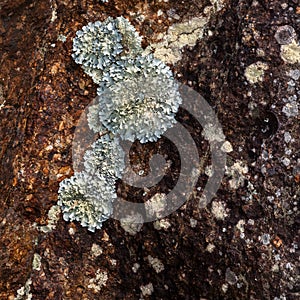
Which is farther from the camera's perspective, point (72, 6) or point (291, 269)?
point (72, 6)

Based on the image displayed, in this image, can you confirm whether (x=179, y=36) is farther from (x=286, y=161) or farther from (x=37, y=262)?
(x=37, y=262)

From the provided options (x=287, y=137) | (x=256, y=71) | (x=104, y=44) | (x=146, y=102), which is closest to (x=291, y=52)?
(x=256, y=71)

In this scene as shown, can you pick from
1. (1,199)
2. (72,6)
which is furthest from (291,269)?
(72,6)

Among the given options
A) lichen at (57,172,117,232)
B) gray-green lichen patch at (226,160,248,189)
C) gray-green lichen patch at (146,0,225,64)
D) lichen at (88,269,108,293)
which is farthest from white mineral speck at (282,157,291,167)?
lichen at (88,269,108,293)

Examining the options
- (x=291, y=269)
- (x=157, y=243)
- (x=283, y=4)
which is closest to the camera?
(x=291, y=269)

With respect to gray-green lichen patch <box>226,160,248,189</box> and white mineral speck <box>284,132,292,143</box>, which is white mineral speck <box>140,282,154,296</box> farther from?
white mineral speck <box>284,132,292,143</box>

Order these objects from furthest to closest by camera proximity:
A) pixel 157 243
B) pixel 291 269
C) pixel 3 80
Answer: pixel 3 80 → pixel 157 243 → pixel 291 269

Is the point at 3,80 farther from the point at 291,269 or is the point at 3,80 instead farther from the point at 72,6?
the point at 291,269
